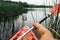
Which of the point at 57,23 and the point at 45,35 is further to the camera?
the point at 57,23

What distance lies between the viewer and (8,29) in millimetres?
7359

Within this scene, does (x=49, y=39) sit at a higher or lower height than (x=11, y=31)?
higher

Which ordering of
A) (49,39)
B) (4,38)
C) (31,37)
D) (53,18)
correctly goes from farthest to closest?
(4,38), (53,18), (31,37), (49,39)

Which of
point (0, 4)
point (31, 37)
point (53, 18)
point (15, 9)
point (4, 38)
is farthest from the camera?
point (15, 9)

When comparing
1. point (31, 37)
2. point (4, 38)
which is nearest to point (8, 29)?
point (4, 38)

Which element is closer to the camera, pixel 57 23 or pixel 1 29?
pixel 57 23

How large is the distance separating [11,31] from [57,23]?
296 cm

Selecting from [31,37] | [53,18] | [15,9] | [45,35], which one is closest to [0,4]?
[15,9]

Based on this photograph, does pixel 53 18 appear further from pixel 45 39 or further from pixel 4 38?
pixel 45 39

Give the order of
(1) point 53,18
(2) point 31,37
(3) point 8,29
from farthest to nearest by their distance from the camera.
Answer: (3) point 8,29 < (1) point 53,18 < (2) point 31,37

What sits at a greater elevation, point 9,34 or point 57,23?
point 57,23

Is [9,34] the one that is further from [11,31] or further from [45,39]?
[45,39]

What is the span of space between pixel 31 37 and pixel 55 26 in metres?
1.33

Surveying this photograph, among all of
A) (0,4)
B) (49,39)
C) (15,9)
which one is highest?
(49,39)
